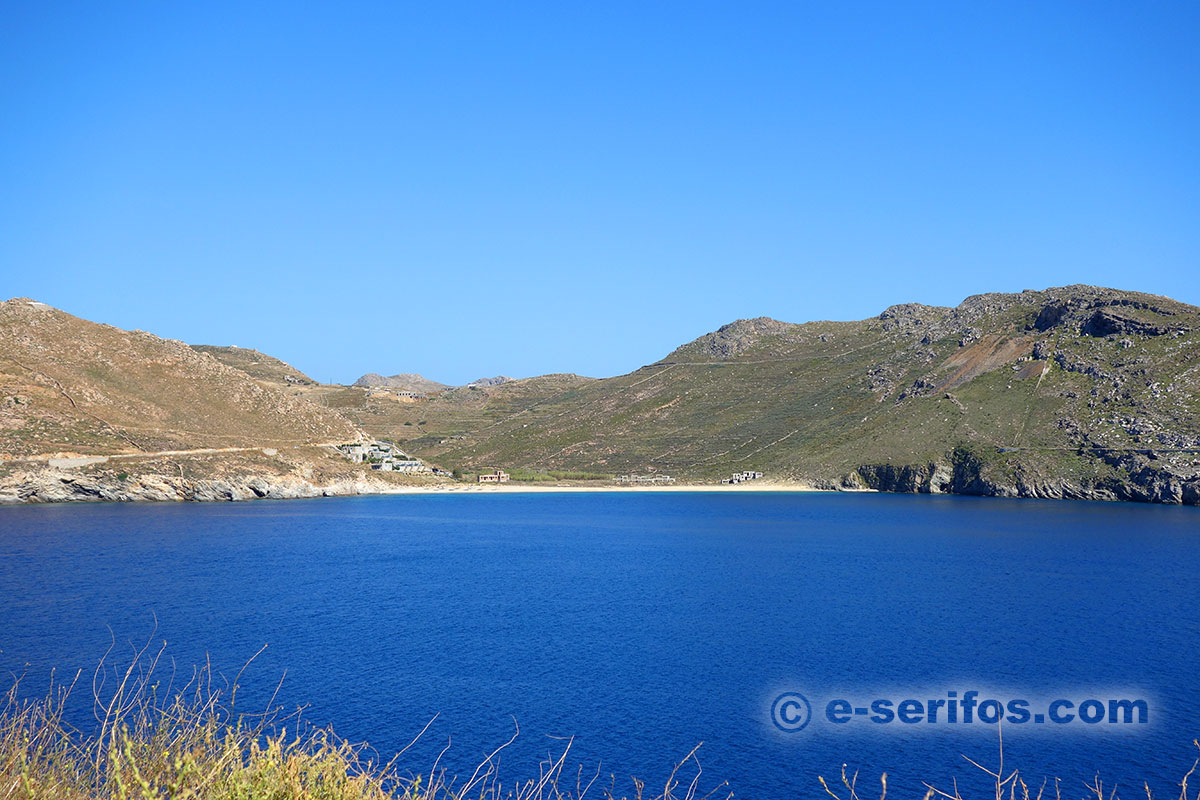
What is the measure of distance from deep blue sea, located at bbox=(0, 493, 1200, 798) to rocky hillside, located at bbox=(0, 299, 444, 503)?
1249 cm

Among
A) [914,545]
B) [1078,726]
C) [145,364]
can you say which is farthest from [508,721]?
[145,364]

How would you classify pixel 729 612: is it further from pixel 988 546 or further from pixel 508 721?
pixel 988 546

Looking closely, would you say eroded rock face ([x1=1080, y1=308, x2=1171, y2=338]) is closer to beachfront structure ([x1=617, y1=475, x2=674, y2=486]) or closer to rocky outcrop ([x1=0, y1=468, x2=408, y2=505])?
beachfront structure ([x1=617, y1=475, x2=674, y2=486])

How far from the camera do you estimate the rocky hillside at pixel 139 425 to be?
10919 centimetres

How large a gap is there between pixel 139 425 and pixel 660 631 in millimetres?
98778

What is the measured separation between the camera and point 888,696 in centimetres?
3628

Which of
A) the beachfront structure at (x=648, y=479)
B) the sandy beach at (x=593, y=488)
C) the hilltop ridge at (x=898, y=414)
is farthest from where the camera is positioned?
the beachfront structure at (x=648, y=479)

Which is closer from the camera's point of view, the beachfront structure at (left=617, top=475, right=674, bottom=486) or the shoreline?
the shoreline

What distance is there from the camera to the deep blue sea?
3091 centimetres

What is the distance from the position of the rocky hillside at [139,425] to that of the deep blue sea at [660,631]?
41.0ft

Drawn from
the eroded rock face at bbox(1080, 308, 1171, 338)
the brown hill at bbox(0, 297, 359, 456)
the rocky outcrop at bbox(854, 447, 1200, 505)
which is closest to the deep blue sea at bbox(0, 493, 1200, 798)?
the brown hill at bbox(0, 297, 359, 456)

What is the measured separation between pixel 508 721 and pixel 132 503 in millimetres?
98556

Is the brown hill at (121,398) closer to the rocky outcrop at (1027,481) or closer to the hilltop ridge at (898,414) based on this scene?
the hilltop ridge at (898,414)

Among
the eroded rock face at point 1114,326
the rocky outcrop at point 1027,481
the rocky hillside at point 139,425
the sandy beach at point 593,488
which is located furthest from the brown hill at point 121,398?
the eroded rock face at point 1114,326
